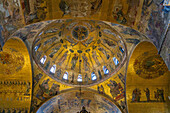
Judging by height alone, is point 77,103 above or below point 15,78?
below

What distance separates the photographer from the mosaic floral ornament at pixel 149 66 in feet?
49.7

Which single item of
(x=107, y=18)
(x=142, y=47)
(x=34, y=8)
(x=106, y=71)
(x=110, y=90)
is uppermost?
(x=34, y=8)

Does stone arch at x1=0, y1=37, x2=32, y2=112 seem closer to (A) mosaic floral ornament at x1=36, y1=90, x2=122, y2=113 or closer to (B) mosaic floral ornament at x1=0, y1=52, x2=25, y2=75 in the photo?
(B) mosaic floral ornament at x1=0, y1=52, x2=25, y2=75

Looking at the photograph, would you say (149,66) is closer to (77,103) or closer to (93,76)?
(93,76)

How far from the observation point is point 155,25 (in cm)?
1002

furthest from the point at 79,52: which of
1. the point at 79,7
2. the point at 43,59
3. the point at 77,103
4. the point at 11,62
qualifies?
the point at 79,7

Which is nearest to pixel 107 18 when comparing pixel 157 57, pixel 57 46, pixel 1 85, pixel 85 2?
pixel 85 2

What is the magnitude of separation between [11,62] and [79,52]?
7386 millimetres

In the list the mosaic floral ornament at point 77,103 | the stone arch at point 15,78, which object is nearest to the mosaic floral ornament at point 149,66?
the mosaic floral ornament at point 77,103

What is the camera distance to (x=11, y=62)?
15.1 m

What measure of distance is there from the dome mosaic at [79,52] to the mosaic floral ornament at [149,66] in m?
1.63

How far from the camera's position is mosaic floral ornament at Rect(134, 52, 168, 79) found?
15.2 meters

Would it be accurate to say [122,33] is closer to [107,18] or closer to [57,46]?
[107,18]

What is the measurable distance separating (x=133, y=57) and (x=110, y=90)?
16.1 ft
